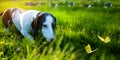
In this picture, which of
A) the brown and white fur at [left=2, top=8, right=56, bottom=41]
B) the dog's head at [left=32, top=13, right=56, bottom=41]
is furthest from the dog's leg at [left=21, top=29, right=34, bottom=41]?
the dog's head at [left=32, top=13, right=56, bottom=41]

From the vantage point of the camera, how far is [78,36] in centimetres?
293

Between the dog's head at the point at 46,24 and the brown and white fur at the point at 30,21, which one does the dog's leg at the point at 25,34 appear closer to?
the brown and white fur at the point at 30,21

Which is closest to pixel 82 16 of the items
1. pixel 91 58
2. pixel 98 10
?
pixel 98 10

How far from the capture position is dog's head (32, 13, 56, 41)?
2.79 metres

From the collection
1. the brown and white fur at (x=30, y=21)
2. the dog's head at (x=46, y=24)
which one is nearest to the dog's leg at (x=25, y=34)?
the brown and white fur at (x=30, y=21)

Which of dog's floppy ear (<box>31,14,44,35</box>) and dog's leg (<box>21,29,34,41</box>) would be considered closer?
dog's floppy ear (<box>31,14,44,35</box>)

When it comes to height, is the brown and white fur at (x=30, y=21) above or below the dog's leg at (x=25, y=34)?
above

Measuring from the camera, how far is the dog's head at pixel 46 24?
110 inches

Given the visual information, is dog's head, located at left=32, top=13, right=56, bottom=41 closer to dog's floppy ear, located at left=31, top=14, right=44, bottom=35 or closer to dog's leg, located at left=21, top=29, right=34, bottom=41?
dog's floppy ear, located at left=31, top=14, right=44, bottom=35

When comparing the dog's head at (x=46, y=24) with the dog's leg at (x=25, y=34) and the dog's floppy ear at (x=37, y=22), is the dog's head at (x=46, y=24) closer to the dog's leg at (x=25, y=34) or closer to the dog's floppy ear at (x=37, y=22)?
the dog's floppy ear at (x=37, y=22)

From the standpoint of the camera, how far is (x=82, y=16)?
116 inches

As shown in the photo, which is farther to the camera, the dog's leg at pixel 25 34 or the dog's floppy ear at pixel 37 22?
the dog's leg at pixel 25 34

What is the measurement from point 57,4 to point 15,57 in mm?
507

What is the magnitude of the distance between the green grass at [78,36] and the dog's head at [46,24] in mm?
69
